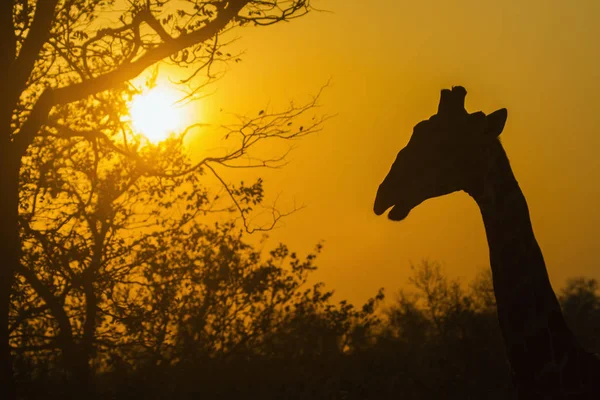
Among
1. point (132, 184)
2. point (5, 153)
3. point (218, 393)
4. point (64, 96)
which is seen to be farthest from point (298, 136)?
point (218, 393)

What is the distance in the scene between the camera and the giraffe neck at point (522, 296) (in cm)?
652

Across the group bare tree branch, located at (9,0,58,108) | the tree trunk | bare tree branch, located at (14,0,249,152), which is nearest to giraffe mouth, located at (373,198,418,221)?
bare tree branch, located at (14,0,249,152)

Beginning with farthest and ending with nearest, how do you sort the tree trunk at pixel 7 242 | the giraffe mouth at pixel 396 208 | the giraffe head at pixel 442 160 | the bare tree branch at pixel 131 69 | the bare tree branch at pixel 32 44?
1. the bare tree branch at pixel 131 69
2. the bare tree branch at pixel 32 44
3. the tree trunk at pixel 7 242
4. the giraffe mouth at pixel 396 208
5. the giraffe head at pixel 442 160

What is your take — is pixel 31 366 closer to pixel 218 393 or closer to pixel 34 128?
pixel 218 393

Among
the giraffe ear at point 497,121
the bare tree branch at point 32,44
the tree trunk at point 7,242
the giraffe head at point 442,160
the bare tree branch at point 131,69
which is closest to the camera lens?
the giraffe ear at point 497,121

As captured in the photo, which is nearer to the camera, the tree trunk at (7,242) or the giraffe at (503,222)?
the giraffe at (503,222)

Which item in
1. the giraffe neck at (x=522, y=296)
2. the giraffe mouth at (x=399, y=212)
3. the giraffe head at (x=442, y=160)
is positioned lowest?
the giraffe neck at (x=522, y=296)

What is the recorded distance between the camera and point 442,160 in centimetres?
738

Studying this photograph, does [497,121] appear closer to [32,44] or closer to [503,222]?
[503,222]

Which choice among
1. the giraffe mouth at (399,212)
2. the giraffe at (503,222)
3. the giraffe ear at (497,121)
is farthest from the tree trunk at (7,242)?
the giraffe ear at (497,121)

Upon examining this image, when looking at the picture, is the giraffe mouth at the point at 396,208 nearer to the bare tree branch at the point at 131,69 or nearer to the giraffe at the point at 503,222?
the giraffe at the point at 503,222

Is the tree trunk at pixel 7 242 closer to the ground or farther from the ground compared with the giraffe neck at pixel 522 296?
farther from the ground

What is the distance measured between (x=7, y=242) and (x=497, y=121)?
6106mm

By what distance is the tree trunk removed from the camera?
9.23m
